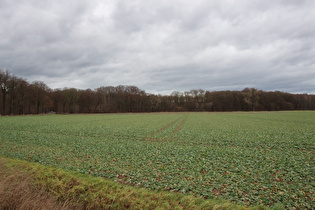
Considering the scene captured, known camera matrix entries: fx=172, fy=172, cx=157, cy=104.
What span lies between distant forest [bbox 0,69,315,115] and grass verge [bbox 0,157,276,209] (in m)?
102

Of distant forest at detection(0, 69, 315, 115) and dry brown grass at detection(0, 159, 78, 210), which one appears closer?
dry brown grass at detection(0, 159, 78, 210)

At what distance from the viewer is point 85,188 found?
6.86 m

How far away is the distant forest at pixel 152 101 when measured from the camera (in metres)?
109

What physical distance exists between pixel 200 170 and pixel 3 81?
94.5 metres

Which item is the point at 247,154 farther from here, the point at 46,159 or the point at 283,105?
the point at 283,105

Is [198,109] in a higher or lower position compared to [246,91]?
lower

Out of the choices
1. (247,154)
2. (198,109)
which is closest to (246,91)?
(198,109)

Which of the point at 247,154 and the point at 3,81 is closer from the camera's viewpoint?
the point at 247,154

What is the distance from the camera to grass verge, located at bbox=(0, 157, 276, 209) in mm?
5754

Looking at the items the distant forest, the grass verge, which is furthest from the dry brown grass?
the distant forest

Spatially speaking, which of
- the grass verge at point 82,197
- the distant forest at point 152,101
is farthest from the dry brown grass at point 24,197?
the distant forest at point 152,101

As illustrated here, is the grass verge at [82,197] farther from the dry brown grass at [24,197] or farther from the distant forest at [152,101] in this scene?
the distant forest at [152,101]

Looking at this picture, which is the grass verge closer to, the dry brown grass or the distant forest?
the dry brown grass

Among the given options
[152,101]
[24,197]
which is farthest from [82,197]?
[152,101]
